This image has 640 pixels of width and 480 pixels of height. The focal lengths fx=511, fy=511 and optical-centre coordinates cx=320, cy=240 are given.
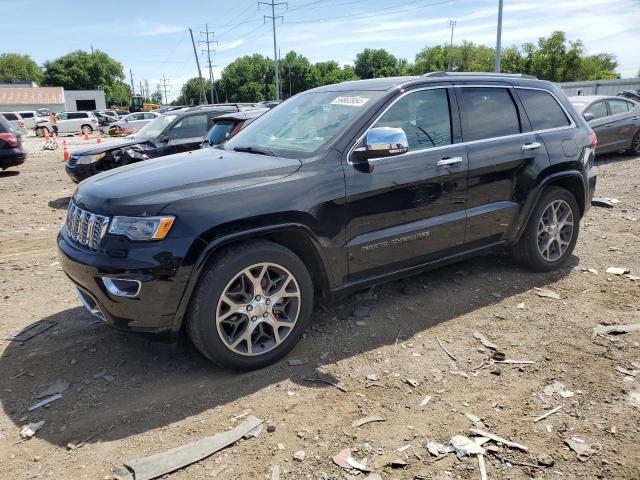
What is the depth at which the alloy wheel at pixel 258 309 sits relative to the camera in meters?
3.27

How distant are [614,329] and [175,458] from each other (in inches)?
131

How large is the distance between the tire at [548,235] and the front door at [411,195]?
3.26 ft

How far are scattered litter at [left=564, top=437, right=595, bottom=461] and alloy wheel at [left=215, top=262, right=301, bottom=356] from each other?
1784 millimetres

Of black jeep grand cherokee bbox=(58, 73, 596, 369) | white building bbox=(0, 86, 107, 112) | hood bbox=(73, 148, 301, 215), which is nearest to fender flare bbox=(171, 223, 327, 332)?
black jeep grand cherokee bbox=(58, 73, 596, 369)

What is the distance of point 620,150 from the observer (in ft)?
40.8

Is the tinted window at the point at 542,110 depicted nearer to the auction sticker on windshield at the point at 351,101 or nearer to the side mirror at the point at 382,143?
the auction sticker on windshield at the point at 351,101

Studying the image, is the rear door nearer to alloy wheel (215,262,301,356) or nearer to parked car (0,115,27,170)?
alloy wheel (215,262,301,356)

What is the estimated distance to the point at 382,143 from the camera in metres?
3.53

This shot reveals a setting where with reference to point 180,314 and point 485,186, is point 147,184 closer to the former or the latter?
point 180,314

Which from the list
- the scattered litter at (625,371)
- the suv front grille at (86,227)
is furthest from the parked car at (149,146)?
the scattered litter at (625,371)

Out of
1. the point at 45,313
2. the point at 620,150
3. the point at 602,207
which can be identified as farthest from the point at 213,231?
the point at 620,150

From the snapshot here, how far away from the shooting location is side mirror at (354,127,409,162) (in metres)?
3.54

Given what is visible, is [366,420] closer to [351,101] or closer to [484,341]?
[484,341]

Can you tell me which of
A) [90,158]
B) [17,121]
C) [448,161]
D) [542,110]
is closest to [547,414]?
[448,161]
